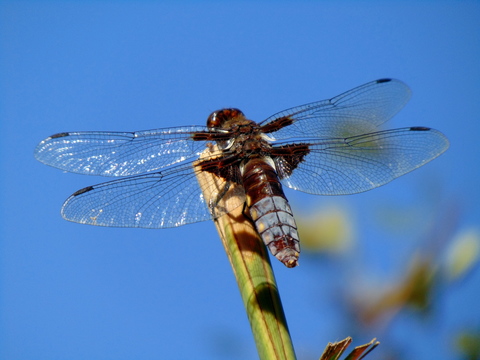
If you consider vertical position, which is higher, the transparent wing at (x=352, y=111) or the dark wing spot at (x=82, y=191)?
the transparent wing at (x=352, y=111)

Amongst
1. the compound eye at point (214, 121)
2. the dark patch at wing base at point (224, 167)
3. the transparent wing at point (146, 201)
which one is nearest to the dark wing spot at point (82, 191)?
the transparent wing at point (146, 201)

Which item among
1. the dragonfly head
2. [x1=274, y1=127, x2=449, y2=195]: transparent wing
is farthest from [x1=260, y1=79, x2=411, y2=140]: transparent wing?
the dragonfly head

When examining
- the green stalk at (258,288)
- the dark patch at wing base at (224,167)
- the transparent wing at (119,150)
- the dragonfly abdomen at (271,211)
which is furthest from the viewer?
the transparent wing at (119,150)

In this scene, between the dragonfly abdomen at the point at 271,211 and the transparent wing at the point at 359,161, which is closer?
the dragonfly abdomen at the point at 271,211

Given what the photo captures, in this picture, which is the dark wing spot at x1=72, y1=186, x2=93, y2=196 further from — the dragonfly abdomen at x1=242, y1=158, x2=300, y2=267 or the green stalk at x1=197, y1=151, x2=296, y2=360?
the green stalk at x1=197, y1=151, x2=296, y2=360

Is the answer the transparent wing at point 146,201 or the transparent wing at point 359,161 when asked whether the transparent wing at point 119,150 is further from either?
the transparent wing at point 359,161

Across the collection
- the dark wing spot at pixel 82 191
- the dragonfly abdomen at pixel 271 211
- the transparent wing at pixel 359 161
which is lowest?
the dragonfly abdomen at pixel 271 211

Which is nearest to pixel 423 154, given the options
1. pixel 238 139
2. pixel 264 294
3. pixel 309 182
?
pixel 309 182

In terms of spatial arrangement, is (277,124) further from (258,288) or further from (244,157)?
(258,288)
